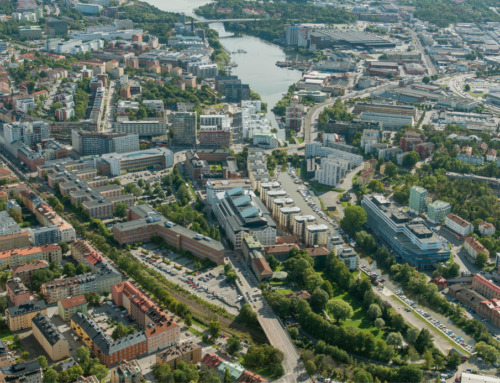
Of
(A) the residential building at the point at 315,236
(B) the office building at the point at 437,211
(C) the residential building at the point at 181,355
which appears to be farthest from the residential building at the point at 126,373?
(B) the office building at the point at 437,211

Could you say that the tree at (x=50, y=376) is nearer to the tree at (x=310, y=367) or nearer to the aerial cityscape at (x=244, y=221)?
the aerial cityscape at (x=244, y=221)

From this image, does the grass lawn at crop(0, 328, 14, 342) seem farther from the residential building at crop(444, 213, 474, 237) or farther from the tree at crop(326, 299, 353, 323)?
the residential building at crop(444, 213, 474, 237)

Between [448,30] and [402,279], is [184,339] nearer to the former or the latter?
[402,279]

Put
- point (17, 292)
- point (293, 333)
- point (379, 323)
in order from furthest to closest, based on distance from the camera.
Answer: point (17, 292) < point (379, 323) < point (293, 333)

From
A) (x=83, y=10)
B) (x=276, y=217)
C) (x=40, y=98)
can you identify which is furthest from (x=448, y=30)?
(x=276, y=217)

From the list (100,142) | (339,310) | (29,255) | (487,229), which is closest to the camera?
(339,310)

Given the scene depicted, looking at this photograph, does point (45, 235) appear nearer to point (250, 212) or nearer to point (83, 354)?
point (250, 212)

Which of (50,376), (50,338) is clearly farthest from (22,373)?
(50,338)
